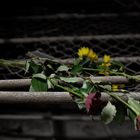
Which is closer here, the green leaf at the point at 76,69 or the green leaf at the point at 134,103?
the green leaf at the point at 134,103

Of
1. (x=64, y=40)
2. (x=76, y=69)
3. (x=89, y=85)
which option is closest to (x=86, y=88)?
(x=89, y=85)

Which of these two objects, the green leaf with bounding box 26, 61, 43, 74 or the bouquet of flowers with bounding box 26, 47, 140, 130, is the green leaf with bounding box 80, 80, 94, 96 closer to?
the bouquet of flowers with bounding box 26, 47, 140, 130

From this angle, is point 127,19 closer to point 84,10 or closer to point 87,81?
point 84,10

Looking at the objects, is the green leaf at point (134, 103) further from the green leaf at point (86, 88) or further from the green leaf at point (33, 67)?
the green leaf at point (33, 67)

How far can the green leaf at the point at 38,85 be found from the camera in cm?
77

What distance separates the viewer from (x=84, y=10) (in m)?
2.39

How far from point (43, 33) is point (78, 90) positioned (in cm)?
126

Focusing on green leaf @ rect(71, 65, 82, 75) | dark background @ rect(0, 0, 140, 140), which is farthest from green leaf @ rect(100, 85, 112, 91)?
dark background @ rect(0, 0, 140, 140)

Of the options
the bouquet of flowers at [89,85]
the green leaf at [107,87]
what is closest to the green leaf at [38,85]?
the bouquet of flowers at [89,85]

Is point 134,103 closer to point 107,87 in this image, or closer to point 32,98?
point 107,87

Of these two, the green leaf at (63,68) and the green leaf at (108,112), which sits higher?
the green leaf at (63,68)

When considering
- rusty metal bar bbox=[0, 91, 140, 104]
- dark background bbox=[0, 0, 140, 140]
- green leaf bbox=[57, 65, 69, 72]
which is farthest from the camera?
dark background bbox=[0, 0, 140, 140]

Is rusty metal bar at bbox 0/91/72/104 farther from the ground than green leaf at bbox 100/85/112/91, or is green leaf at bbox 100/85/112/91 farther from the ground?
green leaf at bbox 100/85/112/91

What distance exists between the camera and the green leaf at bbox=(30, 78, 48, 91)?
771 mm
